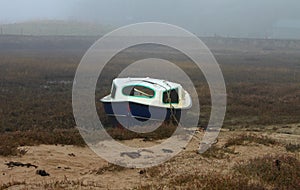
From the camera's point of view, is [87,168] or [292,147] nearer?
[87,168]

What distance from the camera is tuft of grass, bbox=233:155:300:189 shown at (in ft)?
28.1

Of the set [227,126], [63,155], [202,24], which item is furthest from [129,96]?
[202,24]

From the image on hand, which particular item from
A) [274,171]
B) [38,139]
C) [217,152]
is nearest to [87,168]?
[38,139]

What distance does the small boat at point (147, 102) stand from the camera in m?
16.1

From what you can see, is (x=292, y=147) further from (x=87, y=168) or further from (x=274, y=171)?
(x=87, y=168)

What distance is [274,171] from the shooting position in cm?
912

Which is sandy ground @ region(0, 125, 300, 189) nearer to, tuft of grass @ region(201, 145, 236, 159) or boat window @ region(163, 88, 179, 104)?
tuft of grass @ region(201, 145, 236, 159)

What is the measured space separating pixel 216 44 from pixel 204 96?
86.3 meters

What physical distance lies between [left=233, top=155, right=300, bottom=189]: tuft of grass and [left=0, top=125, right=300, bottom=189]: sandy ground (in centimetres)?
58

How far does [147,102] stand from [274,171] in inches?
300

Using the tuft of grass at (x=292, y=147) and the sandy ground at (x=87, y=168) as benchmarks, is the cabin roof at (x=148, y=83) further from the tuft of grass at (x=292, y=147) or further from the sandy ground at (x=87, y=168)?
the tuft of grass at (x=292, y=147)

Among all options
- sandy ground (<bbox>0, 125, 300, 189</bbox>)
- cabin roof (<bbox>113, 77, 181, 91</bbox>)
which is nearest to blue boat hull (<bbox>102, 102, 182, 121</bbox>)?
cabin roof (<bbox>113, 77, 181, 91</bbox>)

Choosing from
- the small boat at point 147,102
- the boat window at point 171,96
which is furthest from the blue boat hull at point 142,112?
the boat window at point 171,96

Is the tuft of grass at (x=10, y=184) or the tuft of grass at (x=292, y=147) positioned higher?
the tuft of grass at (x=10, y=184)
